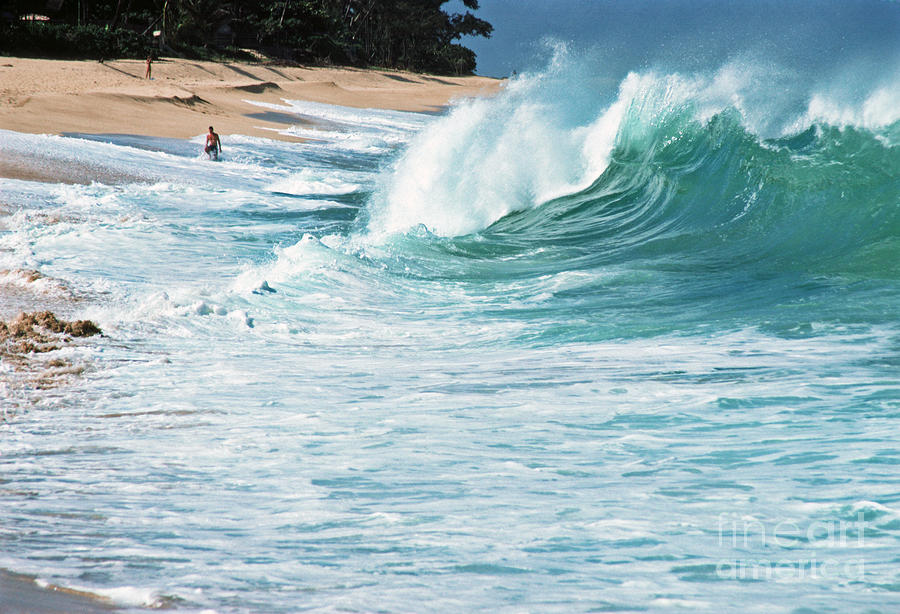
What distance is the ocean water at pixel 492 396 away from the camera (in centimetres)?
297

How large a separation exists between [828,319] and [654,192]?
6281 mm

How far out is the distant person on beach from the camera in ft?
62.7

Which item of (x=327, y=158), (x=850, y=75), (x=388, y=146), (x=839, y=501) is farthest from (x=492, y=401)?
(x=388, y=146)

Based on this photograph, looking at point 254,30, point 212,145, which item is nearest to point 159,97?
point 212,145

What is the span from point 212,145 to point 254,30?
45.5 meters

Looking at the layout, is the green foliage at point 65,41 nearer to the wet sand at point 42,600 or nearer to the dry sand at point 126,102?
the dry sand at point 126,102

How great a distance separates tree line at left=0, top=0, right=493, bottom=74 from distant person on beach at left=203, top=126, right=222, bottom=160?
27.4 metres

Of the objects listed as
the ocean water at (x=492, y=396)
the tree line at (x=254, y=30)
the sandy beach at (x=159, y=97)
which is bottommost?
the ocean water at (x=492, y=396)

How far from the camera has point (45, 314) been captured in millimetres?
6422

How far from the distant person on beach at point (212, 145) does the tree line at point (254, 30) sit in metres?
27.4

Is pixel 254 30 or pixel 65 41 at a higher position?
pixel 254 30

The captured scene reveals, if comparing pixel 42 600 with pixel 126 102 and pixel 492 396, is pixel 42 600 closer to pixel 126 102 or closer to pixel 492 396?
pixel 492 396

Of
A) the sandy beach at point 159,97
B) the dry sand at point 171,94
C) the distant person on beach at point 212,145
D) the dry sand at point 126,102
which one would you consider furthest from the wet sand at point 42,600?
the distant person on beach at point 212,145

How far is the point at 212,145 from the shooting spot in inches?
759
